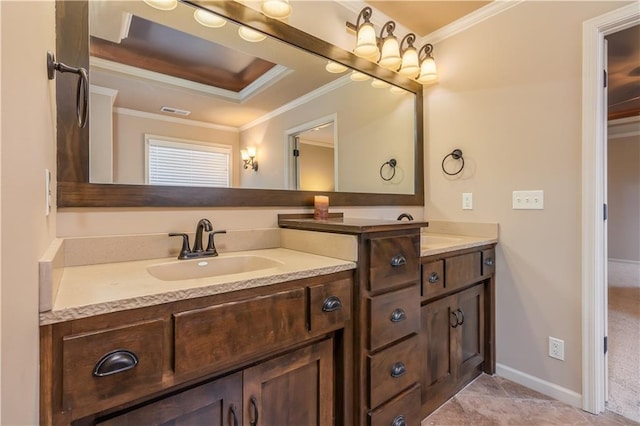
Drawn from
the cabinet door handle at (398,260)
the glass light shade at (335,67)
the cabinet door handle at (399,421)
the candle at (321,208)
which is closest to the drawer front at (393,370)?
the cabinet door handle at (399,421)

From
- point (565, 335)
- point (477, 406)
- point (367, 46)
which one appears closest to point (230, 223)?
point (367, 46)

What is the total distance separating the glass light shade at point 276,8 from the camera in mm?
1506

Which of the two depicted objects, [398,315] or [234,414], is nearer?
[234,414]

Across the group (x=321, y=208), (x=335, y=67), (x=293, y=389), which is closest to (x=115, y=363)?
(x=293, y=389)

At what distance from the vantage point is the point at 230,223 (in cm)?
150

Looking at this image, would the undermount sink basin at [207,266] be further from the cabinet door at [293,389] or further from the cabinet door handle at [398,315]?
the cabinet door handle at [398,315]

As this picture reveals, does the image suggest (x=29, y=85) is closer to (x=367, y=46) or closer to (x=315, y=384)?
(x=315, y=384)

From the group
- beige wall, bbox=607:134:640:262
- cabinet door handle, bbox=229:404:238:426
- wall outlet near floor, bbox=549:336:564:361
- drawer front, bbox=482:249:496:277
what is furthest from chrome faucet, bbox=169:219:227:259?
beige wall, bbox=607:134:640:262

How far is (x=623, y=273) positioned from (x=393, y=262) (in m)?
5.46

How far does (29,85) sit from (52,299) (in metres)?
0.43

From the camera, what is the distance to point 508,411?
1.69m

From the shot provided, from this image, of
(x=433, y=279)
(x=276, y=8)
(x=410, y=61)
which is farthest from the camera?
(x=410, y=61)

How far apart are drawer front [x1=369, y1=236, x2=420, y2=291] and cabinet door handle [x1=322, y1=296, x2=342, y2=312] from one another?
146 millimetres

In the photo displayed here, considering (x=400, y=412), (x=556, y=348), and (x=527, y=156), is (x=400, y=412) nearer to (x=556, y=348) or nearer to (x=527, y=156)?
(x=556, y=348)
